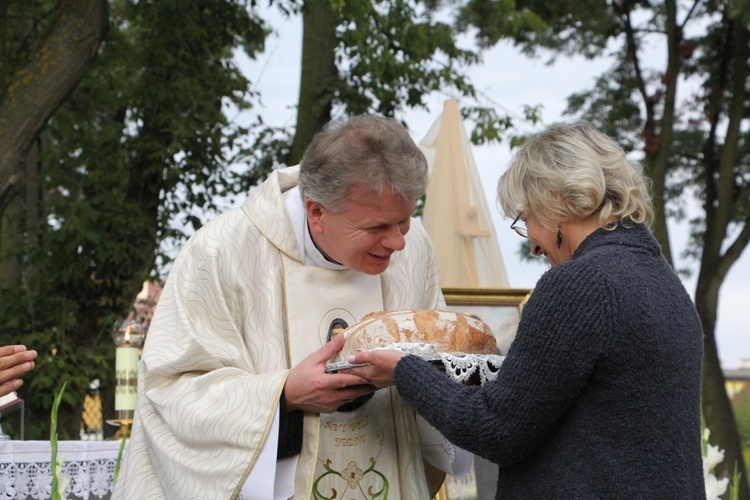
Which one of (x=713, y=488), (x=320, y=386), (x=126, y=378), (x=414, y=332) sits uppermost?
(x=126, y=378)

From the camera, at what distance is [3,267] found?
10.5 meters

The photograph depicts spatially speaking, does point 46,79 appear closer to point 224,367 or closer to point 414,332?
point 224,367

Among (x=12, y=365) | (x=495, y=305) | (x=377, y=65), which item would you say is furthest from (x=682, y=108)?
(x=12, y=365)

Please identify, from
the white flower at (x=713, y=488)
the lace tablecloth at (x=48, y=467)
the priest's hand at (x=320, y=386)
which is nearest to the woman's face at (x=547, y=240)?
the priest's hand at (x=320, y=386)

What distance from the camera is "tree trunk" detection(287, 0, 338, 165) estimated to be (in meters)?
9.52

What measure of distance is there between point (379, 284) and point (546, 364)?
108 centimetres

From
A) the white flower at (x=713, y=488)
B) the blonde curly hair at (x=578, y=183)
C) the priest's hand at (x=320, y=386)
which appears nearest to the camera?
the blonde curly hair at (x=578, y=183)

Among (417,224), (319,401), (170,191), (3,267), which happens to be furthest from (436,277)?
(3,267)

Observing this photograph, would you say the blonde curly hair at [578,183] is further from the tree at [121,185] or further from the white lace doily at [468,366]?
the tree at [121,185]

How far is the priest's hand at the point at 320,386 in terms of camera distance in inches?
107

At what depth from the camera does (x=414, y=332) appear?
2.78 metres

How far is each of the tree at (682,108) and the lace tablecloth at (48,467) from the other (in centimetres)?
706

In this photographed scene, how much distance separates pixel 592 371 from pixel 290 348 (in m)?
1.08

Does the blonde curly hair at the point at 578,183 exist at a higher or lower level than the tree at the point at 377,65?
lower
